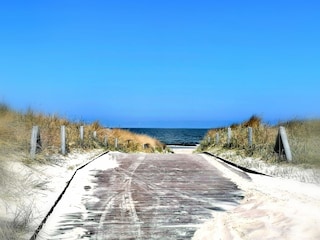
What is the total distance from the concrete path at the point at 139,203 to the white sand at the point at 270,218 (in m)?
0.34

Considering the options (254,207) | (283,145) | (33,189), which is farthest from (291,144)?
(33,189)

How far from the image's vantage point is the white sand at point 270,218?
636 centimetres

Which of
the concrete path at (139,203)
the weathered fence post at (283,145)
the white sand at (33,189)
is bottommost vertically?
the concrete path at (139,203)

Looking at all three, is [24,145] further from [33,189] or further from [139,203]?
[139,203]

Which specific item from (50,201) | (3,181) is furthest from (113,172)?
(3,181)

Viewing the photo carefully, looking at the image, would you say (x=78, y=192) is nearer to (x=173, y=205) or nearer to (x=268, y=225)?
(x=173, y=205)

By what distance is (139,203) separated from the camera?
30.0 feet

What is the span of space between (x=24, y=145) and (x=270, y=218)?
792 cm

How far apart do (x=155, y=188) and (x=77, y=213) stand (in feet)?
9.94

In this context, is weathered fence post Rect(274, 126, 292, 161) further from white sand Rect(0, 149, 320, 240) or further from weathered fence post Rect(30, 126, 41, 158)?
weathered fence post Rect(30, 126, 41, 158)

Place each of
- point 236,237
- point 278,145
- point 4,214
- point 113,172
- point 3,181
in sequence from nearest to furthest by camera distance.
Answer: point 236,237 < point 4,214 < point 3,181 < point 113,172 < point 278,145

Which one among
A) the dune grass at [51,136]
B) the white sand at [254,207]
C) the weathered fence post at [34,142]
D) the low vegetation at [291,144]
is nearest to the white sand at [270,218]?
the white sand at [254,207]

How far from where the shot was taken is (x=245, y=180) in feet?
40.6

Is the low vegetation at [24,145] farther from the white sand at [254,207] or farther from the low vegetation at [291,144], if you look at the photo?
the low vegetation at [291,144]
